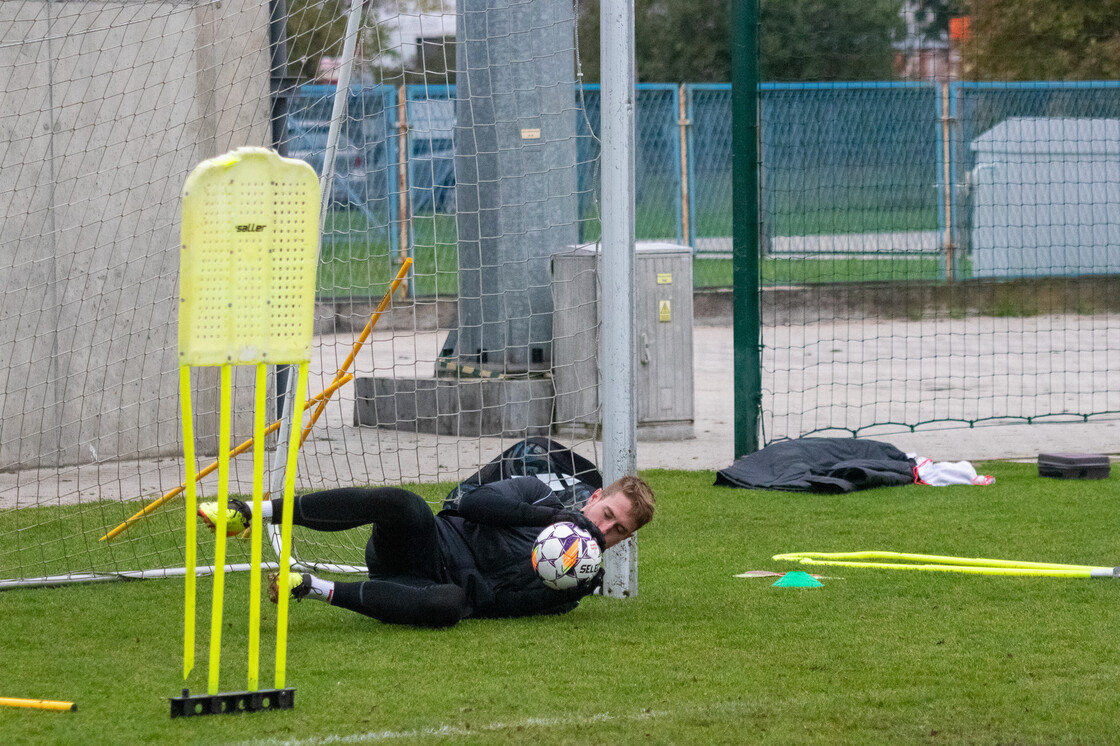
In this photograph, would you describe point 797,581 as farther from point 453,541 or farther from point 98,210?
point 98,210

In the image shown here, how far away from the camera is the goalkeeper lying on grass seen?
471cm

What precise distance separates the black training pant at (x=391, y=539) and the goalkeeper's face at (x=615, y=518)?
553 millimetres

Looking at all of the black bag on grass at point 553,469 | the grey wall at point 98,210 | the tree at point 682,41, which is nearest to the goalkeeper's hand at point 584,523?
the black bag on grass at point 553,469

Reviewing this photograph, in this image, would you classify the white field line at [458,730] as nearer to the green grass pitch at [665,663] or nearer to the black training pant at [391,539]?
the green grass pitch at [665,663]

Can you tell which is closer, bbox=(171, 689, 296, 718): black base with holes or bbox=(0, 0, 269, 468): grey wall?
bbox=(171, 689, 296, 718): black base with holes

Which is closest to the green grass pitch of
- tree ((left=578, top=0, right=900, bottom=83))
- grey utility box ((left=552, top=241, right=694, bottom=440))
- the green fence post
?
the green fence post

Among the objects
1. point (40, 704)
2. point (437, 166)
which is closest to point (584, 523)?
point (40, 704)

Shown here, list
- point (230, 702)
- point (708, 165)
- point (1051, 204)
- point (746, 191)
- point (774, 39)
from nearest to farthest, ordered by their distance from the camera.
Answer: point (230, 702)
point (746, 191)
point (1051, 204)
point (708, 165)
point (774, 39)

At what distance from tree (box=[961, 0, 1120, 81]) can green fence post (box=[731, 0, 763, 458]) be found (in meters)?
6.94

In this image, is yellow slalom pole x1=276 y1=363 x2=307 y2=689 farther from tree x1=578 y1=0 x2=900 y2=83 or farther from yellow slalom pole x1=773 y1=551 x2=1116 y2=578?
tree x1=578 y1=0 x2=900 y2=83

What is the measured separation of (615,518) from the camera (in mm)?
4805

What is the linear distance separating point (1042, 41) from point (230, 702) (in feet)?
47.0

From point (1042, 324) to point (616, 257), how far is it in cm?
1115

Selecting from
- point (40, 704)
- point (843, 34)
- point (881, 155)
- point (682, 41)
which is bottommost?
point (40, 704)
